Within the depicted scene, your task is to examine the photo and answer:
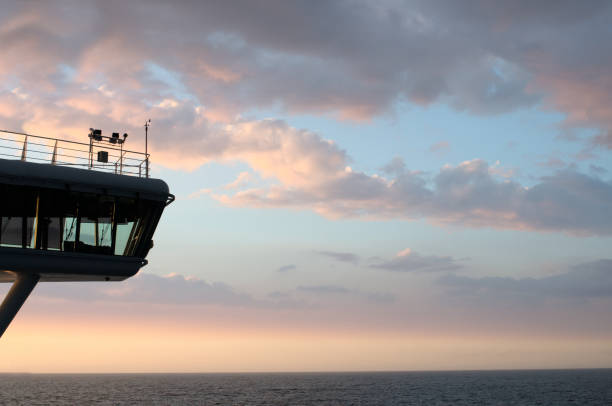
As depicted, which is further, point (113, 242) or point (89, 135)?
point (89, 135)

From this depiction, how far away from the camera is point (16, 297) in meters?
24.4

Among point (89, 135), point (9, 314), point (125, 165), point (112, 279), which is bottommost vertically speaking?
point (9, 314)

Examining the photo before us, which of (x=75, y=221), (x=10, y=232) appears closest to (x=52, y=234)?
(x=75, y=221)

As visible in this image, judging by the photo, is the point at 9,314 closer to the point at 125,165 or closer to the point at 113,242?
the point at 113,242

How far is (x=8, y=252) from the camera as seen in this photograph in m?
23.8

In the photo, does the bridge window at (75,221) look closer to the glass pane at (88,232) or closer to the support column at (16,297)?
the glass pane at (88,232)

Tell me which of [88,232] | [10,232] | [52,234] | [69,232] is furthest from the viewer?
[88,232]

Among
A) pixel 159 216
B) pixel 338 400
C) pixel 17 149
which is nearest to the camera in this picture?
pixel 17 149

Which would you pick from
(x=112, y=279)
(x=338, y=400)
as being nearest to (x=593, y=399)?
(x=338, y=400)

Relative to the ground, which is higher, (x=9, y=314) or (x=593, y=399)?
(x=9, y=314)

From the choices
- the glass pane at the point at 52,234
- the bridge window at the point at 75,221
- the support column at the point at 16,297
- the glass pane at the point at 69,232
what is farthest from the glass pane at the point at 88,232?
the support column at the point at 16,297

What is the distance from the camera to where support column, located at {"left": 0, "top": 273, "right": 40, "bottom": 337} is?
24.2m

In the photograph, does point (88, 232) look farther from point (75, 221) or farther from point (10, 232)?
point (10, 232)

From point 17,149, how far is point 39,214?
303 centimetres
